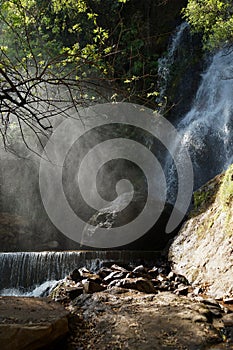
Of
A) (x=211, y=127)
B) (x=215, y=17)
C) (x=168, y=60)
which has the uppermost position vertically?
(x=168, y=60)

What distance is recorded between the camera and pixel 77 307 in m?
4.20

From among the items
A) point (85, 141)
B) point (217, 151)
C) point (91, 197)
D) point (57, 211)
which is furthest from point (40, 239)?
point (217, 151)

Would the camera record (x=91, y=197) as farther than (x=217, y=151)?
Yes

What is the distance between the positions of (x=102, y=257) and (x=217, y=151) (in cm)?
572

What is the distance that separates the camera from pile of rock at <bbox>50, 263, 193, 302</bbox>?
4.95m

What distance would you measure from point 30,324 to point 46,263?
581 cm

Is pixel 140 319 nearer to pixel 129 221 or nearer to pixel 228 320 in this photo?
pixel 228 320

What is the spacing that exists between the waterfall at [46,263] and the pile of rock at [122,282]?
2.51 feet

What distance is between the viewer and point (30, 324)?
3086mm

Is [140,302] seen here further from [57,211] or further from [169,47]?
[169,47]

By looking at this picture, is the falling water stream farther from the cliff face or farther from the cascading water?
the cliff face

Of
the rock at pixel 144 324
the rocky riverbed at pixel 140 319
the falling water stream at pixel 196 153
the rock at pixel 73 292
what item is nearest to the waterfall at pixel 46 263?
the falling water stream at pixel 196 153

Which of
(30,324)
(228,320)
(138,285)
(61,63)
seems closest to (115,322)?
(30,324)

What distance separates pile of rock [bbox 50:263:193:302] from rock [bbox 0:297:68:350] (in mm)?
938
